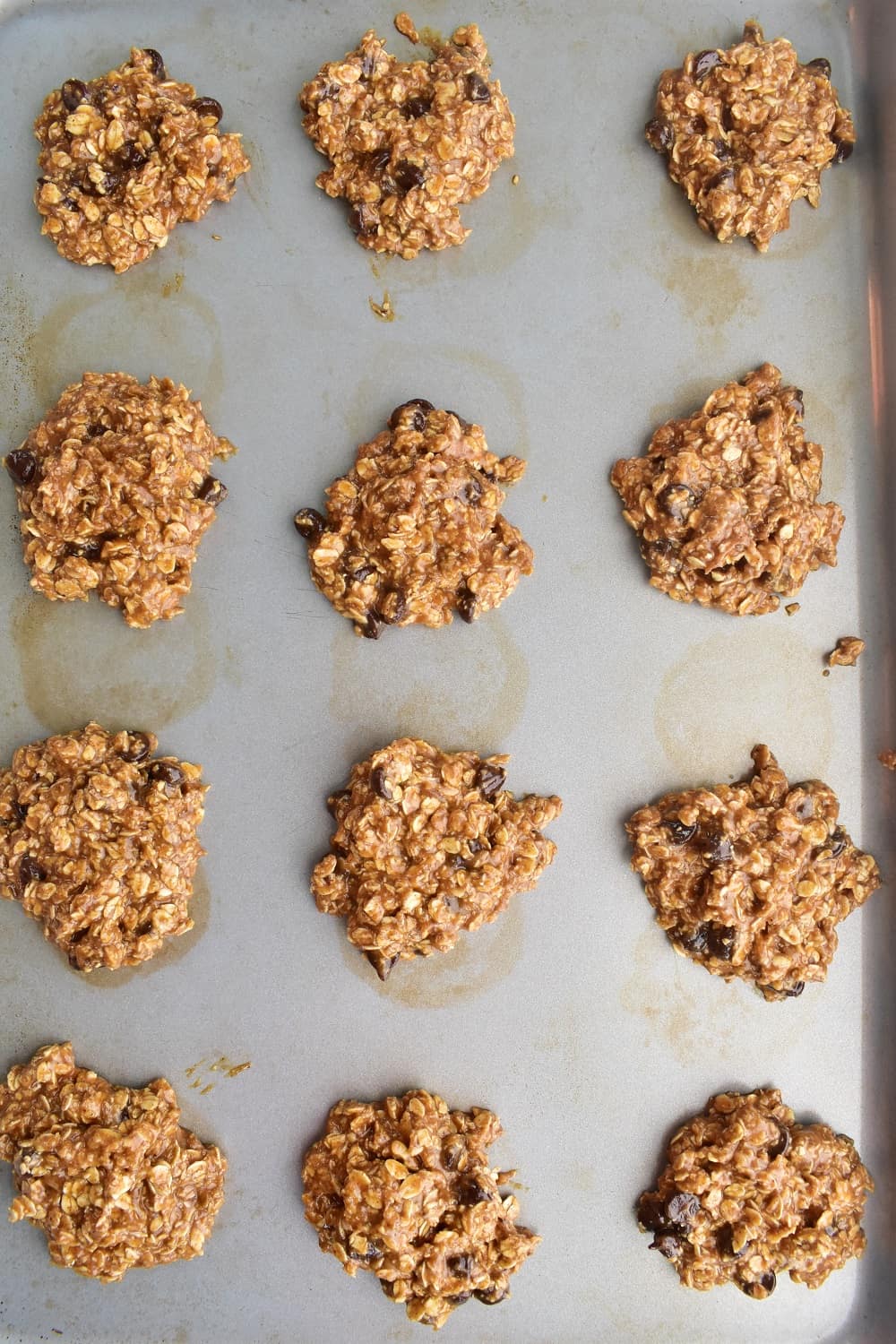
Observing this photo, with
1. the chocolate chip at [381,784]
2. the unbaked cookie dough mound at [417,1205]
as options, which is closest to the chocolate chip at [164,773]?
the chocolate chip at [381,784]

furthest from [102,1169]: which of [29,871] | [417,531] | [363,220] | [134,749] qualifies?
A: [363,220]

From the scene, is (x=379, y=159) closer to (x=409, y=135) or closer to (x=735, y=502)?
(x=409, y=135)

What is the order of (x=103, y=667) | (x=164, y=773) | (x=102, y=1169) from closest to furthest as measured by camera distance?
1. (x=102, y=1169)
2. (x=164, y=773)
3. (x=103, y=667)

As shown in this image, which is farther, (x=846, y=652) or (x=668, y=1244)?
(x=846, y=652)

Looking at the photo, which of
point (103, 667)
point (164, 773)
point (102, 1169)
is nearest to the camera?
point (102, 1169)

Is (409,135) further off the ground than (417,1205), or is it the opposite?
(409,135)

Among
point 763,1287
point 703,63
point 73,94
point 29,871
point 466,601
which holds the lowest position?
point 763,1287

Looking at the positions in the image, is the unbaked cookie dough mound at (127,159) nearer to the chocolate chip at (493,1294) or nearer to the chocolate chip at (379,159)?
the chocolate chip at (379,159)
